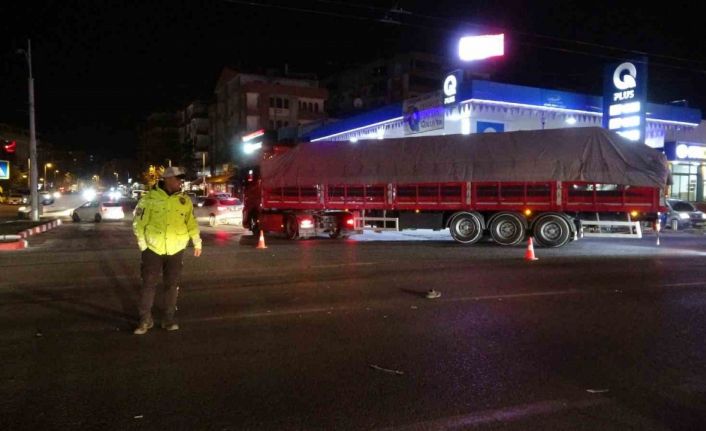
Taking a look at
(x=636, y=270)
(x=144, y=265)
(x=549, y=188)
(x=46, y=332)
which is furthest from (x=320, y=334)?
(x=549, y=188)

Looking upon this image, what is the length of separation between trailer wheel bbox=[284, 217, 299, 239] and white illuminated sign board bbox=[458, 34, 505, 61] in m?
16.0

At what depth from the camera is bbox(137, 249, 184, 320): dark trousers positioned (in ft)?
22.1

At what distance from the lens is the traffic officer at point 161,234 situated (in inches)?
266

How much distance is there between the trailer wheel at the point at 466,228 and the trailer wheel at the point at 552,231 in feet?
5.27

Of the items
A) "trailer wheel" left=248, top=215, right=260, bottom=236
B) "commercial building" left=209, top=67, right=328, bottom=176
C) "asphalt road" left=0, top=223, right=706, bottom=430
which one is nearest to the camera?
"asphalt road" left=0, top=223, right=706, bottom=430

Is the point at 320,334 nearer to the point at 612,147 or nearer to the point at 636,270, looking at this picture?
the point at 636,270

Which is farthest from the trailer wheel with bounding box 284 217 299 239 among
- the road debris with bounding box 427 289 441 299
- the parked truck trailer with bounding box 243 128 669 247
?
the road debris with bounding box 427 289 441 299

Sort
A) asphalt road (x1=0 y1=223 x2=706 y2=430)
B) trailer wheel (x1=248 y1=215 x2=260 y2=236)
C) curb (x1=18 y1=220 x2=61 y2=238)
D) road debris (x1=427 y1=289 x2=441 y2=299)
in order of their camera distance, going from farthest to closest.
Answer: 1. trailer wheel (x1=248 y1=215 x2=260 y2=236)
2. curb (x1=18 y1=220 x2=61 y2=238)
3. road debris (x1=427 y1=289 x2=441 y2=299)
4. asphalt road (x1=0 y1=223 x2=706 y2=430)

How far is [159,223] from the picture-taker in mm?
6762

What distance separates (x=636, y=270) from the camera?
12.0m

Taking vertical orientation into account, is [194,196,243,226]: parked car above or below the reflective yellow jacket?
below

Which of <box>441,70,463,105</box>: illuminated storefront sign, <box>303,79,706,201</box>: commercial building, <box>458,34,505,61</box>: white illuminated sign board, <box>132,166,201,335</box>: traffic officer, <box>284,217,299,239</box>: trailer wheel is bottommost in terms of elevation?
<box>284,217,299,239</box>: trailer wheel

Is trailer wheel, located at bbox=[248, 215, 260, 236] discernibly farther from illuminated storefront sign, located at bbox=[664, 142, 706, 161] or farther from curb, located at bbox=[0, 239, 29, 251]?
illuminated storefront sign, located at bbox=[664, 142, 706, 161]

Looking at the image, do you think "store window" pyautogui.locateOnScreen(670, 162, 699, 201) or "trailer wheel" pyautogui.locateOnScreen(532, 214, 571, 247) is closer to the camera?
"trailer wheel" pyautogui.locateOnScreen(532, 214, 571, 247)
